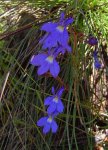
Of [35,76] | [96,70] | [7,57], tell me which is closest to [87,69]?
[96,70]

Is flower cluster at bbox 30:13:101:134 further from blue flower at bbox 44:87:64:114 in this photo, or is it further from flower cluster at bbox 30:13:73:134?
blue flower at bbox 44:87:64:114

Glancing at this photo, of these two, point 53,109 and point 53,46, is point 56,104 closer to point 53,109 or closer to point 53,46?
point 53,109

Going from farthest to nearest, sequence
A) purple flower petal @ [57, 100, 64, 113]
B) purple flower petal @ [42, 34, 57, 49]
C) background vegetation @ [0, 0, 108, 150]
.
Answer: background vegetation @ [0, 0, 108, 150]
purple flower petal @ [57, 100, 64, 113]
purple flower petal @ [42, 34, 57, 49]

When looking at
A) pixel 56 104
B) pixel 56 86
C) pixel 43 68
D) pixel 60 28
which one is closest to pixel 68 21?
pixel 60 28

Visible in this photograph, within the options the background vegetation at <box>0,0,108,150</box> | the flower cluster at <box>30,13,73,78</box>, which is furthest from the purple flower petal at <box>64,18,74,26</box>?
the background vegetation at <box>0,0,108,150</box>

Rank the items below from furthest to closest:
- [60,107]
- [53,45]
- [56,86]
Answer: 1. [56,86]
2. [60,107]
3. [53,45]

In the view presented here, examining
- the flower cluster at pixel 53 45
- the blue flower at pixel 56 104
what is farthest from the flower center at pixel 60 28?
the blue flower at pixel 56 104

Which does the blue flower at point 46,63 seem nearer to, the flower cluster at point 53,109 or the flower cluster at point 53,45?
the flower cluster at point 53,45
